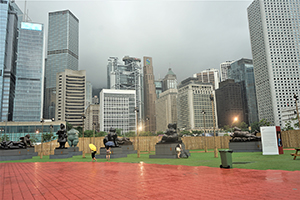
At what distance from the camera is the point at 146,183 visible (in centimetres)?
935

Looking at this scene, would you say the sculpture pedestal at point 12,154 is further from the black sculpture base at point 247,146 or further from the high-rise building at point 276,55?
the high-rise building at point 276,55

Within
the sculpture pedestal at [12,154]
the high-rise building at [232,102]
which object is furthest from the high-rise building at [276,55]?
the sculpture pedestal at [12,154]

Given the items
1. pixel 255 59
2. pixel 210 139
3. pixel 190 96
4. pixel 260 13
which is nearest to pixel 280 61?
pixel 255 59

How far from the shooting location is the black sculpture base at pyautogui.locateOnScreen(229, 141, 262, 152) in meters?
26.8

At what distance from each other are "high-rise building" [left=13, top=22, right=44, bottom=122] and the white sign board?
139 metres

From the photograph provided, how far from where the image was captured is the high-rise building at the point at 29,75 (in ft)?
442

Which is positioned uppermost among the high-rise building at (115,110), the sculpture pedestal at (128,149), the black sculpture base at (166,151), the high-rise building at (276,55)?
the high-rise building at (276,55)

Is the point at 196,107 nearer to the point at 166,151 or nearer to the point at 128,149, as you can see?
the point at 128,149

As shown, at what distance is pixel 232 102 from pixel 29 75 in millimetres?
149926

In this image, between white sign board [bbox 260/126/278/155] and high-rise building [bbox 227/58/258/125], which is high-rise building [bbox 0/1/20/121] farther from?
high-rise building [bbox 227/58/258/125]

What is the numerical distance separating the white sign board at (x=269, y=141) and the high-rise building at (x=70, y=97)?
549 feet

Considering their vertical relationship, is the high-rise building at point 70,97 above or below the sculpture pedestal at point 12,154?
above

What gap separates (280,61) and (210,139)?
417 feet

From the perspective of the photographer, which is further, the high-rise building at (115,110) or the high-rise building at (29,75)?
the high-rise building at (115,110)
